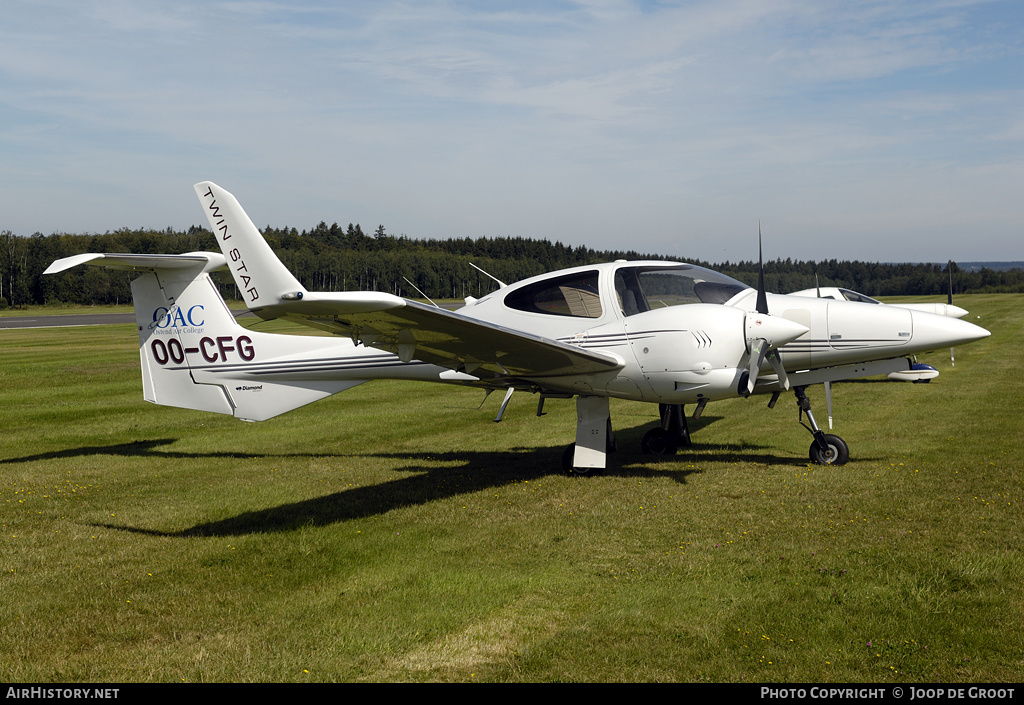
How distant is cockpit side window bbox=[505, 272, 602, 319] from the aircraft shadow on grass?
7.09ft

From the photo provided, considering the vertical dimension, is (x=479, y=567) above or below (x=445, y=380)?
below

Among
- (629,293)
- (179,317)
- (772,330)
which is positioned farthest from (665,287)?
(179,317)

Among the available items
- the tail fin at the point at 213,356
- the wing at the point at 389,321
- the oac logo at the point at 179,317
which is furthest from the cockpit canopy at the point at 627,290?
the oac logo at the point at 179,317

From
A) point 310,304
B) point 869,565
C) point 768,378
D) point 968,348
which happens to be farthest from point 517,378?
point 968,348

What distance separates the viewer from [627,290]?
957 centimetres

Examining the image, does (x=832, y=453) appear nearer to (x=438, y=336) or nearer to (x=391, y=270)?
(x=438, y=336)

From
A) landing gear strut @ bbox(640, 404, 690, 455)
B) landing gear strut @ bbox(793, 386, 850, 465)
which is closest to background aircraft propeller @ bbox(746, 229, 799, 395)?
landing gear strut @ bbox(793, 386, 850, 465)

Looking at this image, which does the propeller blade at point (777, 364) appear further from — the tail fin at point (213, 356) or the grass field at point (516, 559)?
the tail fin at point (213, 356)

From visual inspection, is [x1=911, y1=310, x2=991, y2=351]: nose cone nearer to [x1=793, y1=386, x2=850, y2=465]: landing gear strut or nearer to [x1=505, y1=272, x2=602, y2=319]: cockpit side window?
[x1=793, y1=386, x2=850, y2=465]: landing gear strut

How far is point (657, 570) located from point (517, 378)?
13.4ft

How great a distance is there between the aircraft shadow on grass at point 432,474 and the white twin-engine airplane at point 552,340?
2.09 feet

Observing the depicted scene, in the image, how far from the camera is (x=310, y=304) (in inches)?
243

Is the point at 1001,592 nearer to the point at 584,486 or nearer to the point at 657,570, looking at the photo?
the point at 657,570
